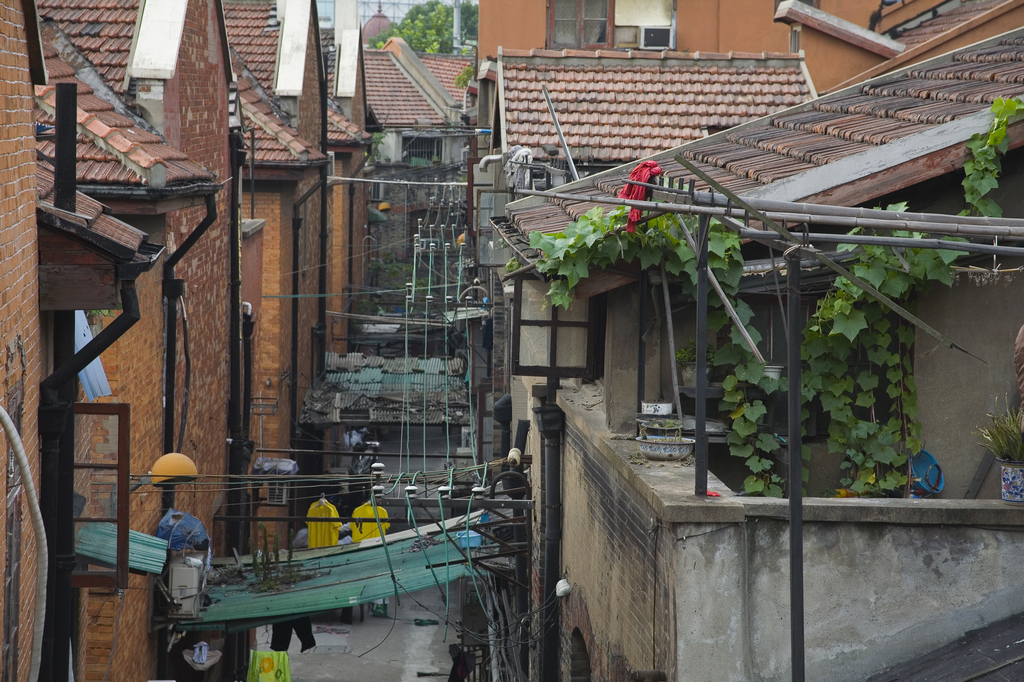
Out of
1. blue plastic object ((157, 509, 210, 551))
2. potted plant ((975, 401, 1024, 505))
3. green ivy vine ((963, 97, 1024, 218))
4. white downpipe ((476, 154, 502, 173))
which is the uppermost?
white downpipe ((476, 154, 502, 173))

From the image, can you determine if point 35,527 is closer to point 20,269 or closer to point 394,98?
Answer: point 20,269

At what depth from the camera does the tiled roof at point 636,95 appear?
1356cm

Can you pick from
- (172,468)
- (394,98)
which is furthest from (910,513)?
(394,98)

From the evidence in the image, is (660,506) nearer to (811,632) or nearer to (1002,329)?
(811,632)

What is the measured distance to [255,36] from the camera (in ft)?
73.5

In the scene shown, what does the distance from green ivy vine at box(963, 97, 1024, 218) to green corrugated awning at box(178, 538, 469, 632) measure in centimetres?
686

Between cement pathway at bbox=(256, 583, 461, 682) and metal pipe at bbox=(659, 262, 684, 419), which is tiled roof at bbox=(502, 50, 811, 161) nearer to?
metal pipe at bbox=(659, 262, 684, 419)

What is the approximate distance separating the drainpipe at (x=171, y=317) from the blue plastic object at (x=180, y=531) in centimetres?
27

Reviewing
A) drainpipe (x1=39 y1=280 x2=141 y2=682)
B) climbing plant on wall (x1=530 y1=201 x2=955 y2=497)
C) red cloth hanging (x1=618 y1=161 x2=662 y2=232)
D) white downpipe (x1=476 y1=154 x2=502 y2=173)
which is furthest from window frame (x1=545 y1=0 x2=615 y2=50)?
drainpipe (x1=39 y1=280 x2=141 y2=682)

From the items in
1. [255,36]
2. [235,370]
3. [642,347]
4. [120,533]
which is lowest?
[120,533]

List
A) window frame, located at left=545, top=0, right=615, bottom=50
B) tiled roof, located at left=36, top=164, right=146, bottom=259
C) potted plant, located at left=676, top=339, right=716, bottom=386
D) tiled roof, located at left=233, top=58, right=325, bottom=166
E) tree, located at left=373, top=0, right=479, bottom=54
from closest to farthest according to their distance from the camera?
tiled roof, located at left=36, top=164, right=146, bottom=259, potted plant, located at left=676, top=339, right=716, bottom=386, window frame, located at left=545, top=0, right=615, bottom=50, tiled roof, located at left=233, top=58, right=325, bottom=166, tree, located at left=373, top=0, right=479, bottom=54

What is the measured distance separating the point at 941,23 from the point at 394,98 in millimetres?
27464

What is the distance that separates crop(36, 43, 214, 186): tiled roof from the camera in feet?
29.8

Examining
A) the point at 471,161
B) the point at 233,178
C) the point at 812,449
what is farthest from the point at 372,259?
the point at 812,449
